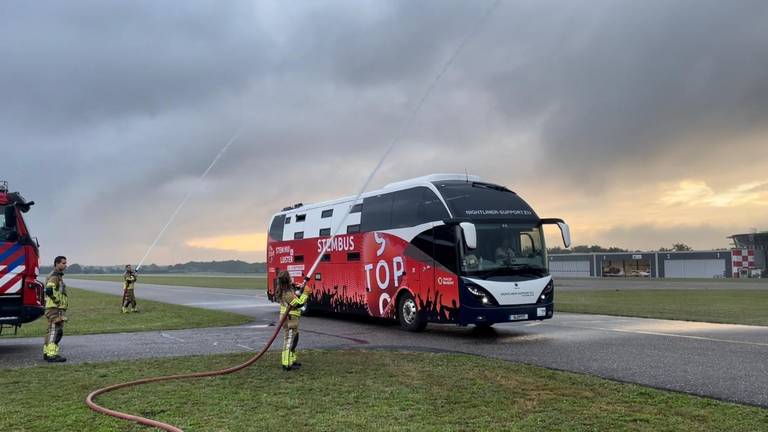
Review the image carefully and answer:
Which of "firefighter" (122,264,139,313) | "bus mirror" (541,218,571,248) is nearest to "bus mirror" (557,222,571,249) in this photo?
"bus mirror" (541,218,571,248)

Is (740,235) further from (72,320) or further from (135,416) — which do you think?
(135,416)

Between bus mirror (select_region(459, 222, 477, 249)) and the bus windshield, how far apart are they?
2.71 ft

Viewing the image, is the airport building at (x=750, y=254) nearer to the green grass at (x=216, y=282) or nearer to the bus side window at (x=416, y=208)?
the green grass at (x=216, y=282)

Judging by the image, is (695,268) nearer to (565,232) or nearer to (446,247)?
(565,232)

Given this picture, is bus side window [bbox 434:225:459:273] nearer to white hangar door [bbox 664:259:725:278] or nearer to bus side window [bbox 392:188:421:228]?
bus side window [bbox 392:188:421:228]

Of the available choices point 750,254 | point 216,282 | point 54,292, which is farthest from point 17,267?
point 750,254

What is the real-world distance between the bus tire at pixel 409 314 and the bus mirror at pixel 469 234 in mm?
3029

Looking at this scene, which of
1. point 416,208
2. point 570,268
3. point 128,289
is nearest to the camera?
point 416,208

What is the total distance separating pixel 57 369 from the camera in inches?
390

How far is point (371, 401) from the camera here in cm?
729

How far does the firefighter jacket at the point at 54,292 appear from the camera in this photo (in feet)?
35.4

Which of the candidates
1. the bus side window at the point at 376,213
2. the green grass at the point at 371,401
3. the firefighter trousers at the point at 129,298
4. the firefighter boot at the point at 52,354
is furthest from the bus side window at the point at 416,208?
the firefighter trousers at the point at 129,298

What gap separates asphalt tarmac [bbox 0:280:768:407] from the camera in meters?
8.97

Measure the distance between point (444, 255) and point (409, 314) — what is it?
2.29 meters
